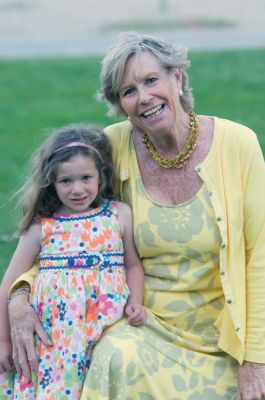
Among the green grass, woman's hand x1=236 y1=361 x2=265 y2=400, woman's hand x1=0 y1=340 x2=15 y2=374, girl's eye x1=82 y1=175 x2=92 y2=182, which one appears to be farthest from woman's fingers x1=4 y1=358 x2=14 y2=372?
the green grass

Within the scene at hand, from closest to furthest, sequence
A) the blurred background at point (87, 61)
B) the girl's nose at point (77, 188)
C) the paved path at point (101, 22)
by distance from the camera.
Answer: the girl's nose at point (77, 188) → the blurred background at point (87, 61) → the paved path at point (101, 22)

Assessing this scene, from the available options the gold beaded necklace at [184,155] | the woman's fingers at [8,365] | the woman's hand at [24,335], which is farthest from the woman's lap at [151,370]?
the gold beaded necklace at [184,155]

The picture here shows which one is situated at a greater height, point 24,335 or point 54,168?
point 54,168

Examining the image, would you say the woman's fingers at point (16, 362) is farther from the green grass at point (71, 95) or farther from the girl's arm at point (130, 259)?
the green grass at point (71, 95)

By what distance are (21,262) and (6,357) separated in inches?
15.1

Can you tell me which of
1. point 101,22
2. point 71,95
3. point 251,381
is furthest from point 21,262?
point 101,22

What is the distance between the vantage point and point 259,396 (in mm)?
4137

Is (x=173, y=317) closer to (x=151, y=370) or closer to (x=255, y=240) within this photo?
(x=151, y=370)

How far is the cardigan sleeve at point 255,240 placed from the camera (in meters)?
4.27

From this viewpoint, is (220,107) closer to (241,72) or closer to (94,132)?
(241,72)

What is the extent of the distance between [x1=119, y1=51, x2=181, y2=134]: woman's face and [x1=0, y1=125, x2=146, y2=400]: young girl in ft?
0.78

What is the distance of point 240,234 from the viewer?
429cm

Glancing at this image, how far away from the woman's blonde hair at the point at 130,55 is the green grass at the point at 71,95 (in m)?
3.57

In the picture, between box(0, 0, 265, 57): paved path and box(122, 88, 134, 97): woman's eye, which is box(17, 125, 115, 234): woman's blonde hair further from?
box(0, 0, 265, 57): paved path
